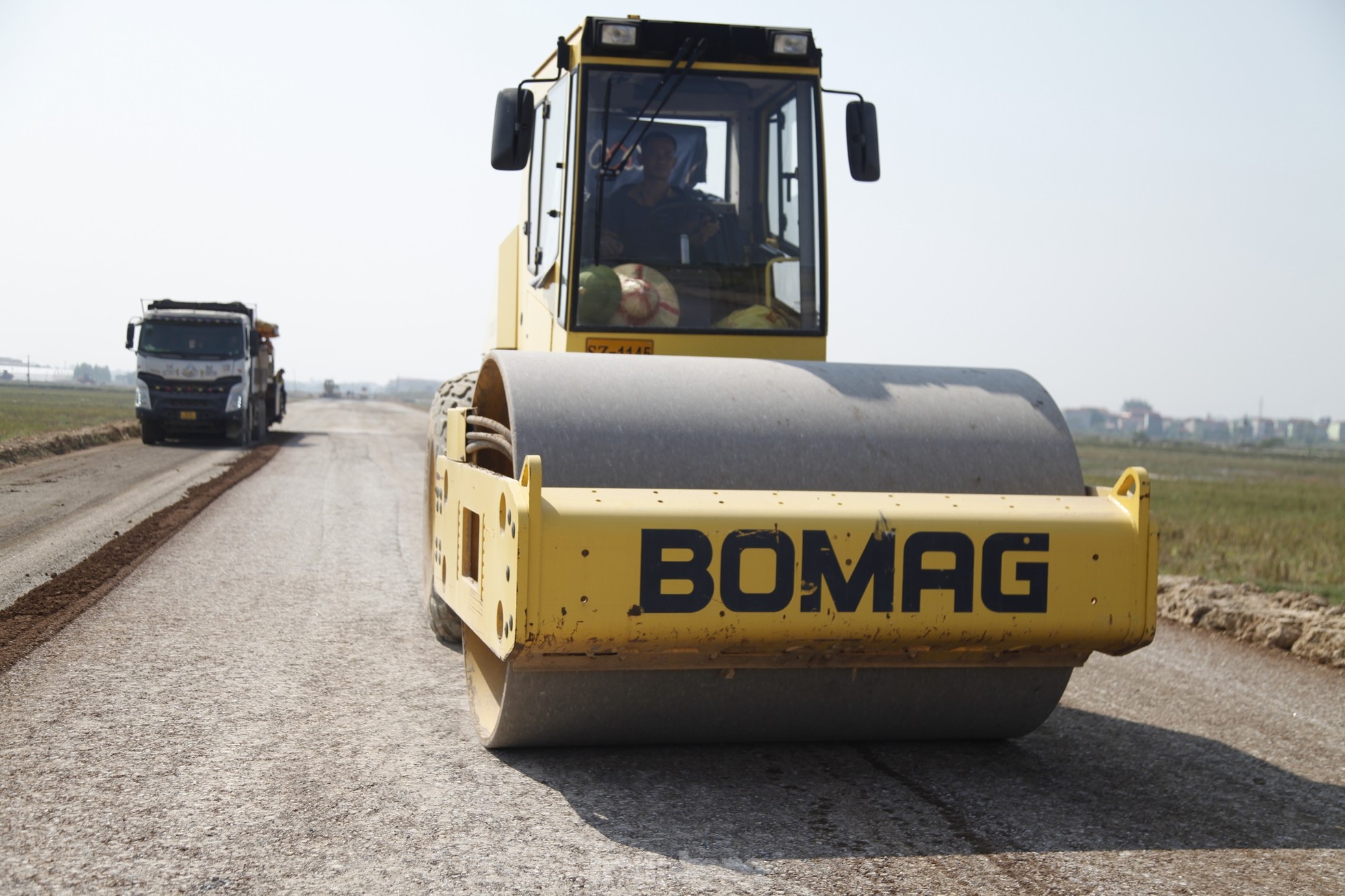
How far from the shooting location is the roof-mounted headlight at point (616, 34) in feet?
19.4

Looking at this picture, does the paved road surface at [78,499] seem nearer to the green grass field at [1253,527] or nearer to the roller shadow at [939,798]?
the roller shadow at [939,798]

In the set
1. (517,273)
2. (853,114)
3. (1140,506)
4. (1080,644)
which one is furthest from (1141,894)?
(517,273)

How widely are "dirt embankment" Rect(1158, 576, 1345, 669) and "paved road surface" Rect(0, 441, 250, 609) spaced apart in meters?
7.37

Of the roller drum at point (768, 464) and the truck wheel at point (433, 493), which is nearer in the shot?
the roller drum at point (768, 464)

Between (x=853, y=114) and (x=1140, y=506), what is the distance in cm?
287

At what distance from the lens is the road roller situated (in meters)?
3.70

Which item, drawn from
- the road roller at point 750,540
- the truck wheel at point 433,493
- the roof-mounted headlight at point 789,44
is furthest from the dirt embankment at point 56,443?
the road roller at point 750,540

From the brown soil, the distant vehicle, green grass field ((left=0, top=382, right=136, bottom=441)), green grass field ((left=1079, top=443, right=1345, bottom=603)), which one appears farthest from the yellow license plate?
the distant vehicle

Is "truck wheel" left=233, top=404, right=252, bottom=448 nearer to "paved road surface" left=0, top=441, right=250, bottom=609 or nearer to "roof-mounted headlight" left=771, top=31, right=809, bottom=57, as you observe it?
"paved road surface" left=0, top=441, right=250, bottom=609

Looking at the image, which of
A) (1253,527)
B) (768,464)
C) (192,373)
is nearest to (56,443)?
(192,373)

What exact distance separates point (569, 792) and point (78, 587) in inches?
191

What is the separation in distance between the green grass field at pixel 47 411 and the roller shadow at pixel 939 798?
1908 cm

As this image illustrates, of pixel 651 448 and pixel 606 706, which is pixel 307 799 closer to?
pixel 606 706

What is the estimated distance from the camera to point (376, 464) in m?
20.3
